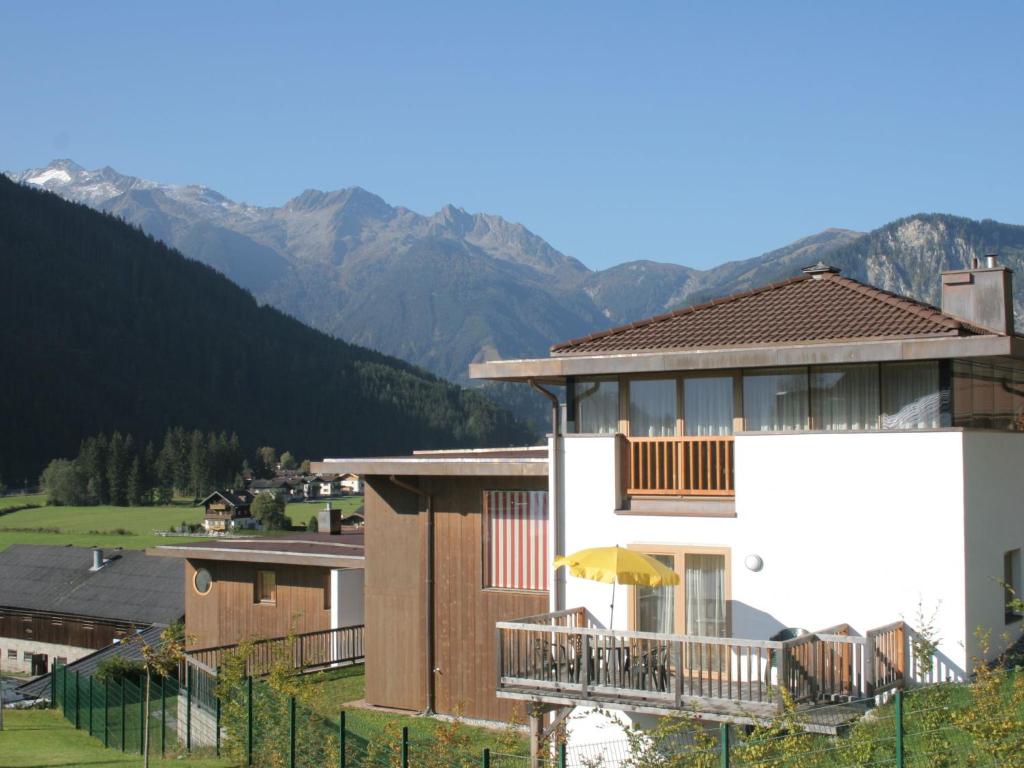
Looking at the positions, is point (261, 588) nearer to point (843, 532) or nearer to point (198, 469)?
point (843, 532)

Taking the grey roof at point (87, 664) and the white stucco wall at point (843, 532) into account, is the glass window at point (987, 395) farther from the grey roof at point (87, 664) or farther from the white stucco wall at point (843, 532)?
the grey roof at point (87, 664)

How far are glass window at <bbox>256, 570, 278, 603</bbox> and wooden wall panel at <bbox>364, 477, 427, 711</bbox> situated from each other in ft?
18.8

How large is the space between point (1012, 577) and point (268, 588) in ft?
53.9

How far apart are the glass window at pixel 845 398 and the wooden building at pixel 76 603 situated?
42.9 metres

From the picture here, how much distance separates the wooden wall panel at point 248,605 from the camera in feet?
86.7

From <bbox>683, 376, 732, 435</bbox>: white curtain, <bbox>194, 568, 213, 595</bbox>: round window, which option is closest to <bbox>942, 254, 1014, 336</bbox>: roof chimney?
<bbox>683, 376, 732, 435</bbox>: white curtain

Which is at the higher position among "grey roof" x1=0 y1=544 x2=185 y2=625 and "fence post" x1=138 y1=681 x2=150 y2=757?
"fence post" x1=138 y1=681 x2=150 y2=757

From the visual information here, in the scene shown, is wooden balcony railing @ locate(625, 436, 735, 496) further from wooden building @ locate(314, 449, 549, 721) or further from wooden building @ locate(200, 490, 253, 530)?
wooden building @ locate(200, 490, 253, 530)

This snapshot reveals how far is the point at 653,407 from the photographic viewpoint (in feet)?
57.5

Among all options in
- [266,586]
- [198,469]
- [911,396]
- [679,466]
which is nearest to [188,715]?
[266,586]

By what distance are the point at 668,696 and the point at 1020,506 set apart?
228 inches

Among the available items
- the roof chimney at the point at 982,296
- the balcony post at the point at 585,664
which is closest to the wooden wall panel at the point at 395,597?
the balcony post at the point at 585,664

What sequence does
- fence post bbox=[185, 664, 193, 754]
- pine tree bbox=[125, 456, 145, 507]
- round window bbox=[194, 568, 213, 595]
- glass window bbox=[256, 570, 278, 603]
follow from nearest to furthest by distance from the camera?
fence post bbox=[185, 664, 193, 754]
glass window bbox=[256, 570, 278, 603]
round window bbox=[194, 568, 213, 595]
pine tree bbox=[125, 456, 145, 507]

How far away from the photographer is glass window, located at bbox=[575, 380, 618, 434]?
17859 mm
